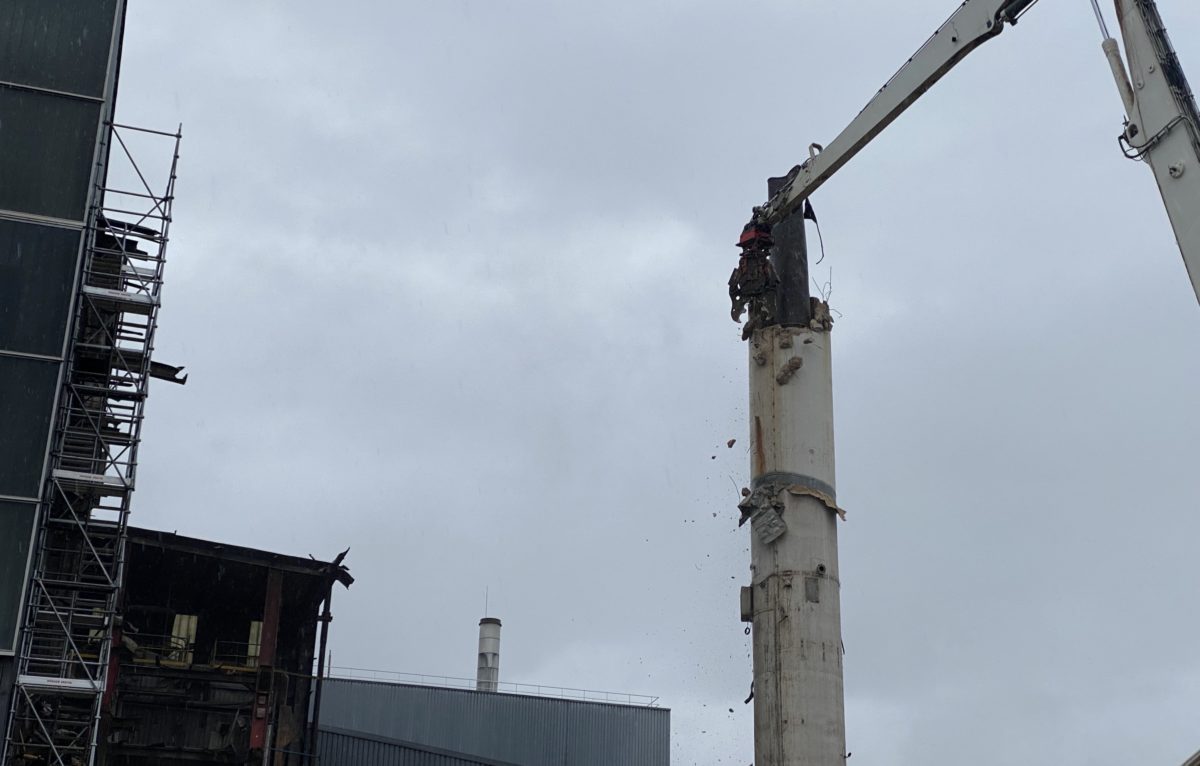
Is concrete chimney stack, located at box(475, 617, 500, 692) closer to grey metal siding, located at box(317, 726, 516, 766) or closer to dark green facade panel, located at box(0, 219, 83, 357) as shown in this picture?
grey metal siding, located at box(317, 726, 516, 766)

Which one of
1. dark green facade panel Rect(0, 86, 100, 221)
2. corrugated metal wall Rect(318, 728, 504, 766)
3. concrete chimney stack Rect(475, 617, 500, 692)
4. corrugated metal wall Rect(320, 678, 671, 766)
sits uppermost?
dark green facade panel Rect(0, 86, 100, 221)

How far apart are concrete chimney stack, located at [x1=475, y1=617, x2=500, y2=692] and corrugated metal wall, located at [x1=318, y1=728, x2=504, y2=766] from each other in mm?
14100

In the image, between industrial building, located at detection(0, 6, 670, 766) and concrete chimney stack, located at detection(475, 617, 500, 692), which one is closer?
industrial building, located at detection(0, 6, 670, 766)

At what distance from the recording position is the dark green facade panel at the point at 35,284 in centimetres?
3372

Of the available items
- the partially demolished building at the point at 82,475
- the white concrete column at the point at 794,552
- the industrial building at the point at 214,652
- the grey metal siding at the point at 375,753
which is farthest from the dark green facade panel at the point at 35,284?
the white concrete column at the point at 794,552

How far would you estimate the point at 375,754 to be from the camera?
150 feet

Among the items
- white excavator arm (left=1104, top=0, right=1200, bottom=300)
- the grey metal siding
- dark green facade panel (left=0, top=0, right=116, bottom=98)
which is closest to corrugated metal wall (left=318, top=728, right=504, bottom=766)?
the grey metal siding

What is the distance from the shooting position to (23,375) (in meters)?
33.4

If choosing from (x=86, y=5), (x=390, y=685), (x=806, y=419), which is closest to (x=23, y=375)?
(x=86, y=5)

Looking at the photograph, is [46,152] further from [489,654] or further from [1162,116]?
[489,654]

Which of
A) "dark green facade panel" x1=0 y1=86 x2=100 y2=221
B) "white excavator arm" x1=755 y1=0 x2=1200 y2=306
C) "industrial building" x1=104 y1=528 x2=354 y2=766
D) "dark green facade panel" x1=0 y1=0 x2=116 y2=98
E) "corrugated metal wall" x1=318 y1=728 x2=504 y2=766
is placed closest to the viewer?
"white excavator arm" x1=755 y1=0 x2=1200 y2=306

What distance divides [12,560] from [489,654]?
104 feet

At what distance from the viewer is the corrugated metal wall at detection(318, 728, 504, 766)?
4525 centimetres

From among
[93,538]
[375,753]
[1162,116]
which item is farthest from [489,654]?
[1162,116]
